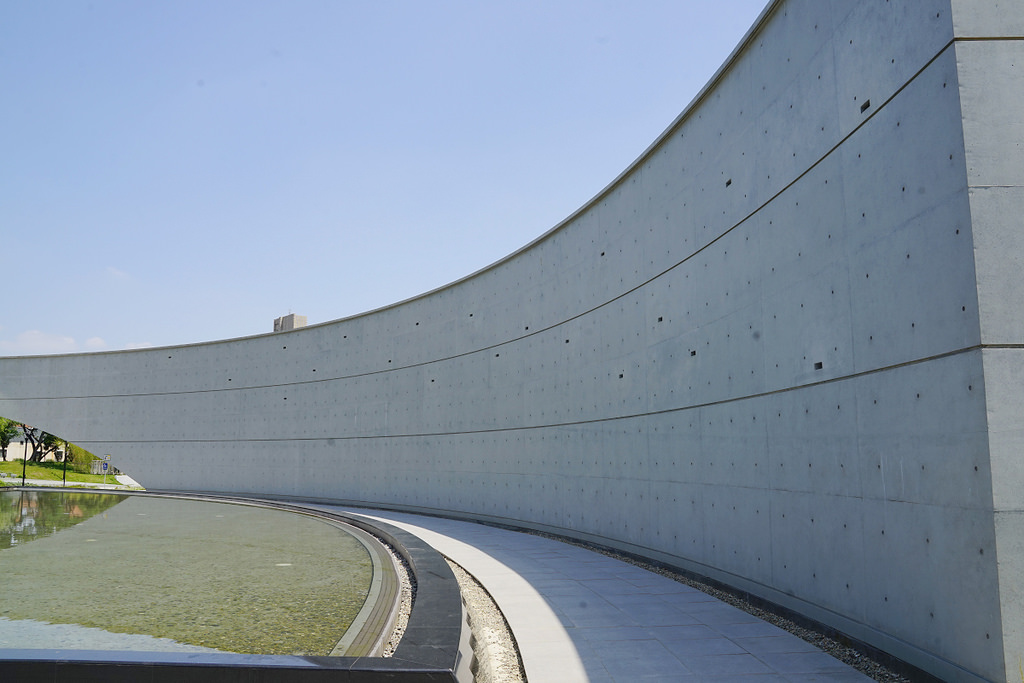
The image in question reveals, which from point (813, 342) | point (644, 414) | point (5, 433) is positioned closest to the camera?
point (813, 342)

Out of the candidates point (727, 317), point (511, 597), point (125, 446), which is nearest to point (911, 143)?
point (727, 317)

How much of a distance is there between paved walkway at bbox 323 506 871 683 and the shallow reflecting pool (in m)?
1.45

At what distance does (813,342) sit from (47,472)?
4391 cm

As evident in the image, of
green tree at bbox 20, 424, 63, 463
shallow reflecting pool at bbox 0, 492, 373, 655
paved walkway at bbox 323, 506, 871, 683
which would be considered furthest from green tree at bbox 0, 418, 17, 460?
paved walkway at bbox 323, 506, 871, 683

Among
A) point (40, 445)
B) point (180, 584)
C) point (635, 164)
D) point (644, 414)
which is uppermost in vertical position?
point (635, 164)

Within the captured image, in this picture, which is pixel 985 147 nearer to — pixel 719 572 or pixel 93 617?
pixel 719 572

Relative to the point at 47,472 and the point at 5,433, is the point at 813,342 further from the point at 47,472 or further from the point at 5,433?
the point at 5,433

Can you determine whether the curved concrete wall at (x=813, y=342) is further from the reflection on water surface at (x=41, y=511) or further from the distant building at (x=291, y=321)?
the distant building at (x=291, y=321)

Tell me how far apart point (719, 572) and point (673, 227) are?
3717mm

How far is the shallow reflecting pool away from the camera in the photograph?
473 centimetres

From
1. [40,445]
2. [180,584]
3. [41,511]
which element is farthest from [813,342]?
[40,445]

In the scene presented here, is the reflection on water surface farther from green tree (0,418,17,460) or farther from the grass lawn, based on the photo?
green tree (0,418,17,460)

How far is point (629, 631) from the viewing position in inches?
209

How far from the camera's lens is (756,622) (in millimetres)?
5512
